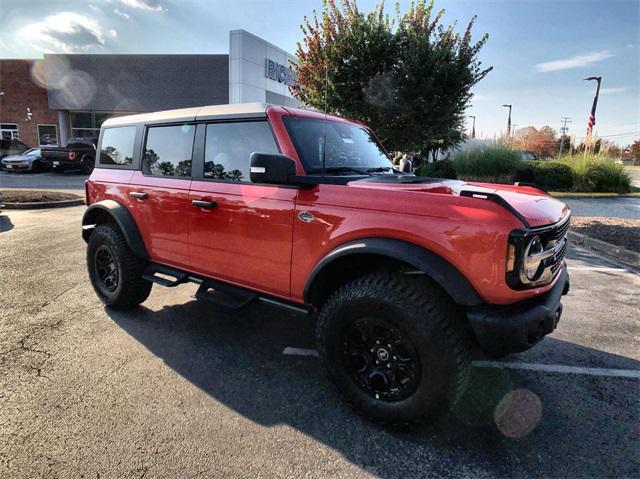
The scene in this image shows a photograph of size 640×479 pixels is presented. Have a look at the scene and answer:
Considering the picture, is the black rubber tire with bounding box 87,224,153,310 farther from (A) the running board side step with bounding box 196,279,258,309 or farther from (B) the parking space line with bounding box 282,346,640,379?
(B) the parking space line with bounding box 282,346,640,379

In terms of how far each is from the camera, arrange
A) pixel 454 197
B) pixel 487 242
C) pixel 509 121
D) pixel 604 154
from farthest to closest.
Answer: pixel 509 121 → pixel 604 154 → pixel 454 197 → pixel 487 242

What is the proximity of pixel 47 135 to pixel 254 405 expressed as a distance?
110 feet

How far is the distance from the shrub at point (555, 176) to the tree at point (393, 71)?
6378mm

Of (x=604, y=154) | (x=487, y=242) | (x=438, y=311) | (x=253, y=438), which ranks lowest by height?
(x=253, y=438)

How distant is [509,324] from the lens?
2.05 meters

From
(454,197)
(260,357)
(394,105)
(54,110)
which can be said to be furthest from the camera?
(54,110)

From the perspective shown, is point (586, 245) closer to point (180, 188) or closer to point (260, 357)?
point (260, 357)

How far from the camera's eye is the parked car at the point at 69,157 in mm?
20516

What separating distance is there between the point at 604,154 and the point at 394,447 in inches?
736

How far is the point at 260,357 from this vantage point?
3262 millimetres

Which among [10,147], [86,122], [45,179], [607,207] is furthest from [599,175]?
[10,147]

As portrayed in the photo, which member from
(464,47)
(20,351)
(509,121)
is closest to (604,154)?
(464,47)

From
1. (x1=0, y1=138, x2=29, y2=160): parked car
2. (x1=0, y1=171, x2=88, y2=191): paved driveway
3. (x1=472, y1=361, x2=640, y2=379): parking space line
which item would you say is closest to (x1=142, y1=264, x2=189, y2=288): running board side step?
(x1=472, y1=361, x2=640, y2=379): parking space line

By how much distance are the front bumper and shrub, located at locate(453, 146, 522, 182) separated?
1465cm
